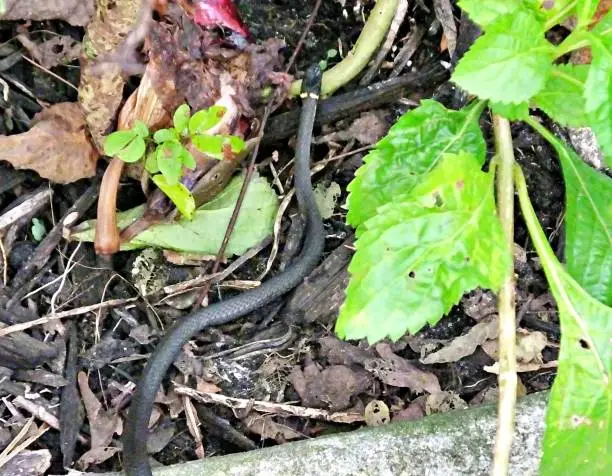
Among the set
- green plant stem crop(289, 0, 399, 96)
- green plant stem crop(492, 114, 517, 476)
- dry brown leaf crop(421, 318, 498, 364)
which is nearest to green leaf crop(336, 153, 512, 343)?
green plant stem crop(492, 114, 517, 476)

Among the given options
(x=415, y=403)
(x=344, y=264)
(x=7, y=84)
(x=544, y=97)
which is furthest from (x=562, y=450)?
(x=7, y=84)

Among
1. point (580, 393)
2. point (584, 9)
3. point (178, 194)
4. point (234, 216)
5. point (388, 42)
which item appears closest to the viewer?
point (584, 9)

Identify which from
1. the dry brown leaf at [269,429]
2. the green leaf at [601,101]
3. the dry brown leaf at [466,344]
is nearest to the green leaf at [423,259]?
the green leaf at [601,101]

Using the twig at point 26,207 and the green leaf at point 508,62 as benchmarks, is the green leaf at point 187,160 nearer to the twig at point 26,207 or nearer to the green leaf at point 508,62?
the twig at point 26,207

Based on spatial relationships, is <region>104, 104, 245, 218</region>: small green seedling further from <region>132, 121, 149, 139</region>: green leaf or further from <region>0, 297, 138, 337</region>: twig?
<region>0, 297, 138, 337</region>: twig

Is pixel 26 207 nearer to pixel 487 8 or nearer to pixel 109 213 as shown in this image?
pixel 109 213

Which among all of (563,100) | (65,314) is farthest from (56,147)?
(563,100)
